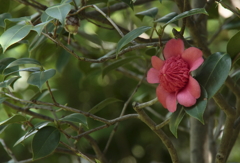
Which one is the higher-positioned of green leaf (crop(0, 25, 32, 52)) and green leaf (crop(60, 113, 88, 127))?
green leaf (crop(0, 25, 32, 52))

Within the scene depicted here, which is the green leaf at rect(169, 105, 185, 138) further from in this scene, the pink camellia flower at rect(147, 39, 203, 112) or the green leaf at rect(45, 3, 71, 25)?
the green leaf at rect(45, 3, 71, 25)

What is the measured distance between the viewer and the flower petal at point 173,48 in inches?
26.0

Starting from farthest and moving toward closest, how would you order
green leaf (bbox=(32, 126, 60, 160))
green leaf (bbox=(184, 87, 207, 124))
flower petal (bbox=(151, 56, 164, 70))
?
1. green leaf (bbox=(32, 126, 60, 160))
2. flower petal (bbox=(151, 56, 164, 70))
3. green leaf (bbox=(184, 87, 207, 124))

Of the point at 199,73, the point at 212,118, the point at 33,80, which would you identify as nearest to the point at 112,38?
the point at 212,118

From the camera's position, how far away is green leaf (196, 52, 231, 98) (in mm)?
593

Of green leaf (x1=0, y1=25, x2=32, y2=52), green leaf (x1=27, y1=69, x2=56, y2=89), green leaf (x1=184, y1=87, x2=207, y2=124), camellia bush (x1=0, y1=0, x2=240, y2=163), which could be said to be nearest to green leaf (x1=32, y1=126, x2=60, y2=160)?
camellia bush (x1=0, y1=0, x2=240, y2=163)

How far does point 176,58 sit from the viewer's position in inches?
26.1

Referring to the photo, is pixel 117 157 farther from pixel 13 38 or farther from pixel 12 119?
pixel 13 38

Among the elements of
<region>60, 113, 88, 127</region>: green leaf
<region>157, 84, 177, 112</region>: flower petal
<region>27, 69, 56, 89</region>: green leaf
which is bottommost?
<region>60, 113, 88, 127</region>: green leaf

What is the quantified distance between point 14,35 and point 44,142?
27 centimetres

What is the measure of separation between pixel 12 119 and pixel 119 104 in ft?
2.92

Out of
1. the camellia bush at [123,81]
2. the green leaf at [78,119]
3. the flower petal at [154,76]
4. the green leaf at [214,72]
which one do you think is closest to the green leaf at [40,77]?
the camellia bush at [123,81]

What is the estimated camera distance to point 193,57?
0.63m

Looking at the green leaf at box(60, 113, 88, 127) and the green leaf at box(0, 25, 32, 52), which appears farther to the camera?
the green leaf at box(60, 113, 88, 127)
